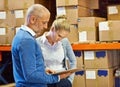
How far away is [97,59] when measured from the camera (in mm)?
3424

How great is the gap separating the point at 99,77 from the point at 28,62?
5.85 ft

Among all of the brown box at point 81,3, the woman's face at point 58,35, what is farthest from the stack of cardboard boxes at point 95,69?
the woman's face at point 58,35

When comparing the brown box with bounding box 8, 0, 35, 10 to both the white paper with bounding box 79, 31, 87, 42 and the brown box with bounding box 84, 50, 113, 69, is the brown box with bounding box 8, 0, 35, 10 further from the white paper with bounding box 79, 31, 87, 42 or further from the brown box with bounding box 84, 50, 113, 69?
the brown box with bounding box 84, 50, 113, 69

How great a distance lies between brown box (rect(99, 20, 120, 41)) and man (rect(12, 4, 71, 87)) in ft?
5.03

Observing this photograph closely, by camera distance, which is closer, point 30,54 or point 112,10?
point 30,54

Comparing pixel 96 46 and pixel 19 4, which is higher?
pixel 19 4

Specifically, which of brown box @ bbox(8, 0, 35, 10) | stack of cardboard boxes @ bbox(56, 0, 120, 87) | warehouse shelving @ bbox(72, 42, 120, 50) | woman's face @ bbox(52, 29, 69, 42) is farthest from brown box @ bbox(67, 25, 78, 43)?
woman's face @ bbox(52, 29, 69, 42)

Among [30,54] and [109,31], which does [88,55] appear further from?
[30,54]

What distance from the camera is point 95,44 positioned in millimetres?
3377

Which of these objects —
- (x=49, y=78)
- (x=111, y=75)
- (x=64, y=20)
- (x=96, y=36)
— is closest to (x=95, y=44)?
(x=96, y=36)

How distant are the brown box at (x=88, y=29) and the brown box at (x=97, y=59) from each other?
187 mm

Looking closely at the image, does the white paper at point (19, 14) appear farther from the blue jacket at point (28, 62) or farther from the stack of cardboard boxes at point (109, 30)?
the blue jacket at point (28, 62)

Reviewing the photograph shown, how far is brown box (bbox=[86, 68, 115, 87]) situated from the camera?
3383 mm

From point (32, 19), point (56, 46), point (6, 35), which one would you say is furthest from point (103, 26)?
point (32, 19)
